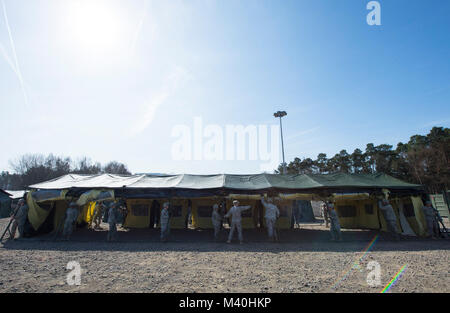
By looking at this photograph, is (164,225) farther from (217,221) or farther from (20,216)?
(20,216)

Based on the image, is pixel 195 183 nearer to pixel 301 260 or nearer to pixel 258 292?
pixel 301 260

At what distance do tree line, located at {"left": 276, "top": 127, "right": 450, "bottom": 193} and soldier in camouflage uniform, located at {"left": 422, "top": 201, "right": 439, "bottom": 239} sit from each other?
26502 millimetres

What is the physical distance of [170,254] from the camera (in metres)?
7.01

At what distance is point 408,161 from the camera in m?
34.4

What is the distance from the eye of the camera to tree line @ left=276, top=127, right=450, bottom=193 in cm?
2959

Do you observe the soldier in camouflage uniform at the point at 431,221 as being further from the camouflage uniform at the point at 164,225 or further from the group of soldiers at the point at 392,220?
the camouflage uniform at the point at 164,225

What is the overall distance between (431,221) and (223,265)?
10.2 meters

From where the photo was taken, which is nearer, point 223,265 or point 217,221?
point 223,265

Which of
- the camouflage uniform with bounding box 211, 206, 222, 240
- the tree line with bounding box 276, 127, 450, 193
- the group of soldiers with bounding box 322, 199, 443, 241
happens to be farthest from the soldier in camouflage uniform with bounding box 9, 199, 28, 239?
the tree line with bounding box 276, 127, 450, 193

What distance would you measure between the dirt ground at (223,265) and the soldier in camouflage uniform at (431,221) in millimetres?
692

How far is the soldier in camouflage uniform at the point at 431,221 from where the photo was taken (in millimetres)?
9383

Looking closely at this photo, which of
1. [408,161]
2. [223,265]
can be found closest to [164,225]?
[223,265]

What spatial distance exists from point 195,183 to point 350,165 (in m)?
46.8
